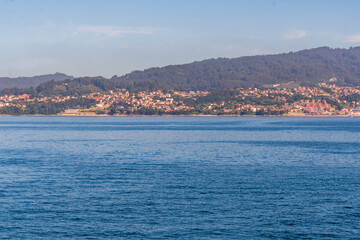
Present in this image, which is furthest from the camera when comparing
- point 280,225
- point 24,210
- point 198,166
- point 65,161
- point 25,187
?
point 65,161

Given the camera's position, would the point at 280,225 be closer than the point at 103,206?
Yes

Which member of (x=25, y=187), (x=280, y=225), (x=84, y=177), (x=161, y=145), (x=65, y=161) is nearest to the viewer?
(x=280, y=225)

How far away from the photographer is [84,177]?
165 ft

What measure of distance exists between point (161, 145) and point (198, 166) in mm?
29545

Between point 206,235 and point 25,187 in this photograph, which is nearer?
point 206,235

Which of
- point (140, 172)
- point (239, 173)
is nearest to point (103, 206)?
point (140, 172)

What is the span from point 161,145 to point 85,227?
5630cm

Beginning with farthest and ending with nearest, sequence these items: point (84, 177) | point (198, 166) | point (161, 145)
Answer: point (161, 145), point (198, 166), point (84, 177)

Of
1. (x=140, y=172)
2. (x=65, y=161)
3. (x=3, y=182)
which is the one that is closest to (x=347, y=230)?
(x=140, y=172)

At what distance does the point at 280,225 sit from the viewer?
32375 mm

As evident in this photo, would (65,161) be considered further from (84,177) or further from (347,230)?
(347,230)

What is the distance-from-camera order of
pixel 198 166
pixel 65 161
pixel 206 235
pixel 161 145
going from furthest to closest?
pixel 161 145
pixel 65 161
pixel 198 166
pixel 206 235

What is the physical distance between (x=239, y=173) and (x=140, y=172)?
1046cm

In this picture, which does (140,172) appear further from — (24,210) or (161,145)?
(161,145)
